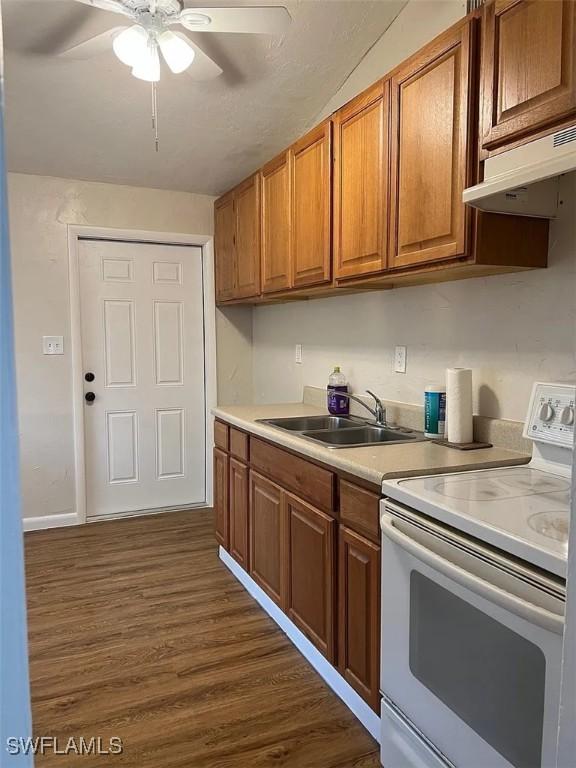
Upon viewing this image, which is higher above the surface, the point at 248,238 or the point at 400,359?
the point at 248,238

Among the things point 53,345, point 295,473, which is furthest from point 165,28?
point 53,345

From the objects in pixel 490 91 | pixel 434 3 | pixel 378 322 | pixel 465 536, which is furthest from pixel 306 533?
pixel 434 3

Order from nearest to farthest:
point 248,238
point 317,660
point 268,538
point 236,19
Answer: point 236,19, point 317,660, point 268,538, point 248,238

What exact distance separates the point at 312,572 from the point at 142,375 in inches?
93.6

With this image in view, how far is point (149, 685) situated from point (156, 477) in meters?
2.12

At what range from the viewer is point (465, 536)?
1222mm

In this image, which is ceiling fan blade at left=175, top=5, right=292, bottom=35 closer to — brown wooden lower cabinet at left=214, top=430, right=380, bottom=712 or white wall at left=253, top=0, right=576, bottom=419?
white wall at left=253, top=0, right=576, bottom=419

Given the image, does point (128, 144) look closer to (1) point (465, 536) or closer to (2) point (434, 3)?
(2) point (434, 3)

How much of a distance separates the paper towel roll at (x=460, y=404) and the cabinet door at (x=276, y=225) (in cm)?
119

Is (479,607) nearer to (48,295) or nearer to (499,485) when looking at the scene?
(499,485)

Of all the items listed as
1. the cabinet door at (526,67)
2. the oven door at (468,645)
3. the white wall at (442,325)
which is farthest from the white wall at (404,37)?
the oven door at (468,645)

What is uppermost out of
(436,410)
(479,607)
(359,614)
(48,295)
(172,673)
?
(48,295)

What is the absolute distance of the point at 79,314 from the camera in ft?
12.0

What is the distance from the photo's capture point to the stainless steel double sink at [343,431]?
2.31 m
